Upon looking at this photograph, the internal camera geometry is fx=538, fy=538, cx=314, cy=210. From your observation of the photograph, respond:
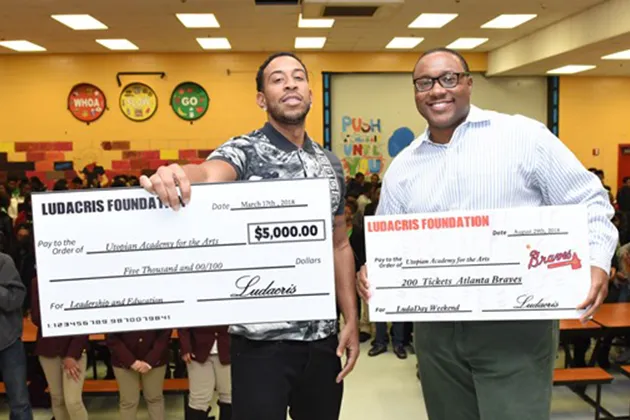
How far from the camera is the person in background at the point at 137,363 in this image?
12.6 feet

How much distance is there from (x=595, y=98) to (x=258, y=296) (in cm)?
1646

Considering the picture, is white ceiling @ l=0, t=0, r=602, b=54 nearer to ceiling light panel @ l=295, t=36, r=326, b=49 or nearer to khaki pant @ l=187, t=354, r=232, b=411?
ceiling light panel @ l=295, t=36, r=326, b=49

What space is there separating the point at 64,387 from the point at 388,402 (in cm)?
276

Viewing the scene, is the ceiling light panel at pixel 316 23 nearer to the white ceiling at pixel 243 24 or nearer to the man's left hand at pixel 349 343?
the white ceiling at pixel 243 24

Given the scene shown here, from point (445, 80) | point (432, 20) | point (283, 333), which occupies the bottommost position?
point (283, 333)

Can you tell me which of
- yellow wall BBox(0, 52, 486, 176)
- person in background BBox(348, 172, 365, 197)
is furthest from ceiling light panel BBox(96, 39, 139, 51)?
person in background BBox(348, 172, 365, 197)

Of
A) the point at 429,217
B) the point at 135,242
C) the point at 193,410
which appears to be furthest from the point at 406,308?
the point at 193,410

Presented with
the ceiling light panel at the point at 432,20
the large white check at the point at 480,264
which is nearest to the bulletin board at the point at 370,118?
the ceiling light panel at the point at 432,20

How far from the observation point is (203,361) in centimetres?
402

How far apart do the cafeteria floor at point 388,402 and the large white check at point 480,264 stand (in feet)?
10.2

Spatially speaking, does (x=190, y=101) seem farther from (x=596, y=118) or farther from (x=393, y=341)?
(x=596, y=118)

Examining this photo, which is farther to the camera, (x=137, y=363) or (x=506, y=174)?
(x=137, y=363)

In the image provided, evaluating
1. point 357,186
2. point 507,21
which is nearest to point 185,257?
point 357,186

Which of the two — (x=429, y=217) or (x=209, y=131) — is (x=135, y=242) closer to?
(x=429, y=217)
